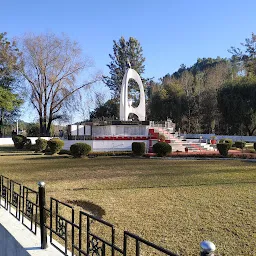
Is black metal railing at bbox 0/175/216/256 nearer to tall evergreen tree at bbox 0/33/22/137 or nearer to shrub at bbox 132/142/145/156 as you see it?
shrub at bbox 132/142/145/156

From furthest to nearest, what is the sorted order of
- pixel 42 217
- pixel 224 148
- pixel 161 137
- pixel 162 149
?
pixel 161 137 < pixel 162 149 < pixel 224 148 < pixel 42 217

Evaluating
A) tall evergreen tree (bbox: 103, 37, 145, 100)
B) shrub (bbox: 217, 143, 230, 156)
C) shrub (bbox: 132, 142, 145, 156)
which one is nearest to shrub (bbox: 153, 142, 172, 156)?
shrub (bbox: 132, 142, 145, 156)

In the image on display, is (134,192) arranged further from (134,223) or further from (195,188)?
(134,223)

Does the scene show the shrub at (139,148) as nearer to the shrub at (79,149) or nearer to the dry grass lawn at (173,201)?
the shrub at (79,149)

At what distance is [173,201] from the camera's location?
6445 millimetres

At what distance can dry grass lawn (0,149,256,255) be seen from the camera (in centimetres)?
439

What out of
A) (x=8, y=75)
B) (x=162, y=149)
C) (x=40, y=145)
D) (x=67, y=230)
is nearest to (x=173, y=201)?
(x=67, y=230)

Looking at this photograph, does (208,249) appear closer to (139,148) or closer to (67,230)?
(67,230)

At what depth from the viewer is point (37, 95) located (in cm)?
3422

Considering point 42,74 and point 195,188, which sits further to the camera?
point 42,74

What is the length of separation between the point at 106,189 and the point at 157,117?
33720 millimetres

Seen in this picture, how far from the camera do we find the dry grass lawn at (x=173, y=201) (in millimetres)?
4387

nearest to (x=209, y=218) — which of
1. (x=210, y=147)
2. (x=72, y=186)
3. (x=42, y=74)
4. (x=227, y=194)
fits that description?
(x=227, y=194)

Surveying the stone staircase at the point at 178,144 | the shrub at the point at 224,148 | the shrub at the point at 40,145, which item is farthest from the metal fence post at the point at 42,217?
the shrub at the point at 40,145
